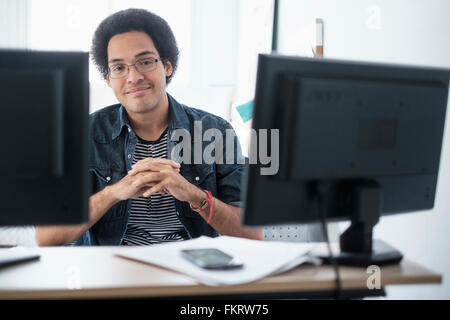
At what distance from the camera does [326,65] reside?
2.81ft

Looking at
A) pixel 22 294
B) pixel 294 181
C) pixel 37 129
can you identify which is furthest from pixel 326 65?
pixel 22 294

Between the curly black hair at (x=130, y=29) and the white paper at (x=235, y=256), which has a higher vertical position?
the curly black hair at (x=130, y=29)

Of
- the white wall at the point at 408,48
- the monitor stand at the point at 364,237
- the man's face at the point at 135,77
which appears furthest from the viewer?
the man's face at the point at 135,77

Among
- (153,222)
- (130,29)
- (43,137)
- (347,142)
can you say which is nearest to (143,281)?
(43,137)

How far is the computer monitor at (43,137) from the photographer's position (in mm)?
791

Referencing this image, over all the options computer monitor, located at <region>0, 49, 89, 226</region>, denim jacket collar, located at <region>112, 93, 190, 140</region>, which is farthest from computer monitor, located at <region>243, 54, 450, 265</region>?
denim jacket collar, located at <region>112, 93, 190, 140</region>

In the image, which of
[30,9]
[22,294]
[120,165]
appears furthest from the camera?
[30,9]

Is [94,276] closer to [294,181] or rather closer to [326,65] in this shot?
[294,181]

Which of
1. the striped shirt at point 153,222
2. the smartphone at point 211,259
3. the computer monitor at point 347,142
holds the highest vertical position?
the computer monitor at point 347,142

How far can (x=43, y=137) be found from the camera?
0.80 m

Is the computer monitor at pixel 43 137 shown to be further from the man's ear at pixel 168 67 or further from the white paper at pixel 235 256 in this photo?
the man's ear at pixel 168 67

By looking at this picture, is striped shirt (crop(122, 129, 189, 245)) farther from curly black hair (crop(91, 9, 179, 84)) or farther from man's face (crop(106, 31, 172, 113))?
curly black hair (crop(91, 9, 179, 84))

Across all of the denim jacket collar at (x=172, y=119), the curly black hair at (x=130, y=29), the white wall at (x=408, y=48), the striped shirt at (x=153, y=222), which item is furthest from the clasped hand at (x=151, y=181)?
the white wall at (x=408, y=48)

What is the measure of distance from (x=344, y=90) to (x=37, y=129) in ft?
1.85
